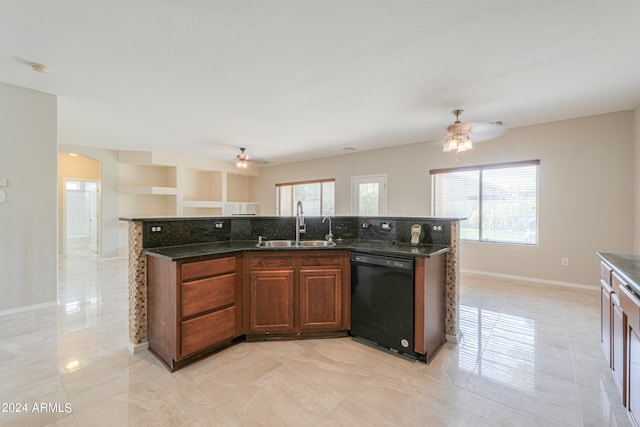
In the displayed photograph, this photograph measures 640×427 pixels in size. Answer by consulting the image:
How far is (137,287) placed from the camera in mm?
2383

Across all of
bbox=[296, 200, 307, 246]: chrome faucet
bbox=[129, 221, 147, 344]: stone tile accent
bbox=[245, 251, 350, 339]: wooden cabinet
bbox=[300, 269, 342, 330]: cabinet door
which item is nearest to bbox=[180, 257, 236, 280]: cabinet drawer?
bbox=[245, 251, 350, 339]: wooden cabinet

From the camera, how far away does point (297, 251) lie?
259 cm

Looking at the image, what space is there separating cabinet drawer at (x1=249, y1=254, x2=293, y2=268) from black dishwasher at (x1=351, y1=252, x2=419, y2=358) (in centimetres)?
62

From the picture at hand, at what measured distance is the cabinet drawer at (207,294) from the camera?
2135 mm

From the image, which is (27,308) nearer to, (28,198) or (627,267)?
(28,198)

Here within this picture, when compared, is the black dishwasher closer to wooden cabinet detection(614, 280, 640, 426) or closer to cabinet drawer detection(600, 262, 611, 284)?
wooden cabinet detection(614, 280, 640, 426)

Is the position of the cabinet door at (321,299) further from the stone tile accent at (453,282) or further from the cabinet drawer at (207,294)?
the stone tile accent at (453,282)

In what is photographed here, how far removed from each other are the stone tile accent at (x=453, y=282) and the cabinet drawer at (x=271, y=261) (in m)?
1.53

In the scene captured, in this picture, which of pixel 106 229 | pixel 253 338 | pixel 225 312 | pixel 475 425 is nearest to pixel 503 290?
pixel 475 425

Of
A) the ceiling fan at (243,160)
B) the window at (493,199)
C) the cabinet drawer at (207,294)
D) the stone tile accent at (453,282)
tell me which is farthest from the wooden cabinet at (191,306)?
the window at (493,199)

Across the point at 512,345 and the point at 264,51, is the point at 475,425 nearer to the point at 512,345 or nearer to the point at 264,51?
the point at 512,345

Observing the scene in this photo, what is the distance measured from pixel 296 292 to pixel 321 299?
0.82ft

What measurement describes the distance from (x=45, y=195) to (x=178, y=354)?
294 cm

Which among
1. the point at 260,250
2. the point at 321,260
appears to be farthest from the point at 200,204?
the point at 321,260
